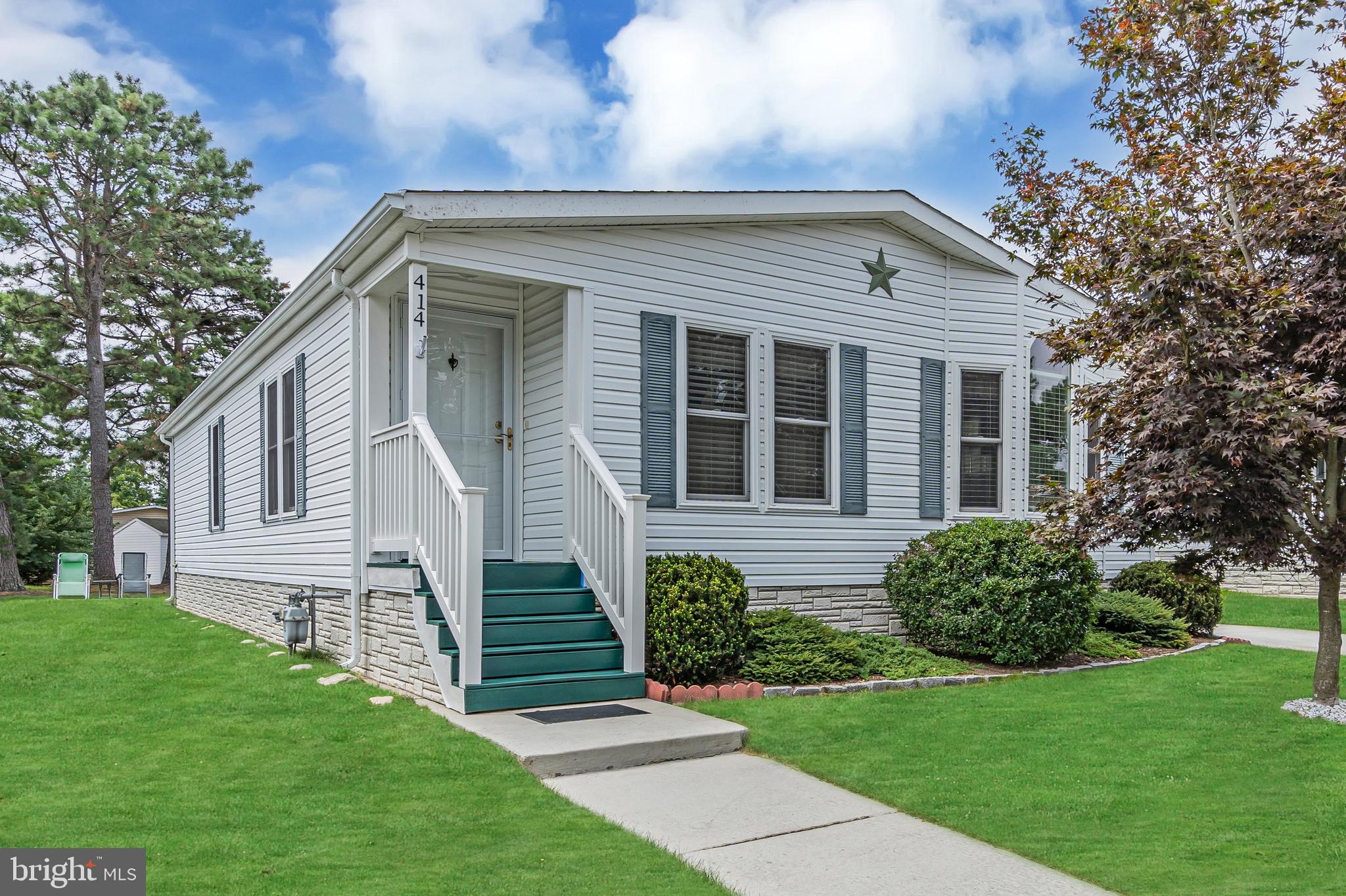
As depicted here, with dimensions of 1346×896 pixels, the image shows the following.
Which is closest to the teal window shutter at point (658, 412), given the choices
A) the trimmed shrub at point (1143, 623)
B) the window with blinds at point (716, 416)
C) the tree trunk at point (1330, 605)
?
the window with blinds at point (716, 416)

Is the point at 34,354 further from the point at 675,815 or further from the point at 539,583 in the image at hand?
the point at 675,815

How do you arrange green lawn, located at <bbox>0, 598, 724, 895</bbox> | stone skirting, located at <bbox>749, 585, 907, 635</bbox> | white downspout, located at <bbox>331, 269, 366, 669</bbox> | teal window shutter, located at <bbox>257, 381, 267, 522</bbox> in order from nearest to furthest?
1. green lawn, located at <bbox>0, 598, 724, 895</bbox>
2. white downspout, located at <bbox>331, 269, 366, 669</bbox>
3. stone skirting, located at <bbox>749, 585, 907, 635</bbox>
4. teal window shutter, located at <bbox>257, 381, 267, 522</bbox>

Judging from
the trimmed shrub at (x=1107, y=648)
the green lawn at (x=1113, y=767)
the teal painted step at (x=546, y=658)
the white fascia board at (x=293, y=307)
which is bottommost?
the trimmed shrub at (x=1107, y=648)

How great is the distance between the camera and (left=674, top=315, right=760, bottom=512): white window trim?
824cm

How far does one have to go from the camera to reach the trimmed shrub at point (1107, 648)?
30.0ft

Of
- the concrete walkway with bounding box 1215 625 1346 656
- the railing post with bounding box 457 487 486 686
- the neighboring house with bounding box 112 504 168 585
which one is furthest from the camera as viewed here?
the neighboring house with bounding box 112 504 168 585

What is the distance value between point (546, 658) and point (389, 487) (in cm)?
193

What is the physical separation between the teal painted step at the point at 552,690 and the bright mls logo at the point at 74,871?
8.44ft

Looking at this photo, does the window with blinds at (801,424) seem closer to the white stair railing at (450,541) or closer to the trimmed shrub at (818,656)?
the trimmed shrub at (818,656)

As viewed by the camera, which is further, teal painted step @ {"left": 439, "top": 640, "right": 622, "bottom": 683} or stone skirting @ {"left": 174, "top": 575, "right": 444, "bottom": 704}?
stone skirting @ {"left": 174, "top": 575, "right": 444, "bottom": 704}

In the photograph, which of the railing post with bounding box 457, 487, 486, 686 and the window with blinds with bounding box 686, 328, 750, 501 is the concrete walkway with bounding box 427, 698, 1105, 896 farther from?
the window with blinds with bounding box 686, 328, 750, 501

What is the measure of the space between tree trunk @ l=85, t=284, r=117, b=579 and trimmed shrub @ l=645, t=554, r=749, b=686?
19.7 metres

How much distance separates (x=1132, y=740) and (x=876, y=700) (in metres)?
1.69

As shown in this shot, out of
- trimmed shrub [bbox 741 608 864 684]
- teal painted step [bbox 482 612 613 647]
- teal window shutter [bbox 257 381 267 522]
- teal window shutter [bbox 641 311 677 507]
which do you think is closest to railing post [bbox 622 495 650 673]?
teal painted step [bbox 482 612 613 647]
